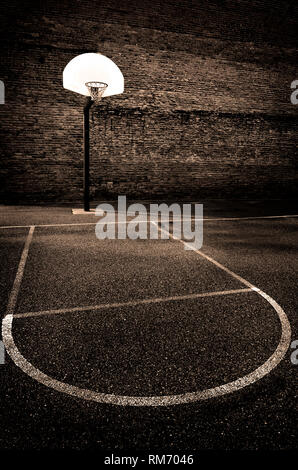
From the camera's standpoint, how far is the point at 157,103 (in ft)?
36.4

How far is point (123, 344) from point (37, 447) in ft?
3.17

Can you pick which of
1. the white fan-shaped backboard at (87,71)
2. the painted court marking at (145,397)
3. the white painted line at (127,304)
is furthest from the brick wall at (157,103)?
the painted court marking at (145,397)

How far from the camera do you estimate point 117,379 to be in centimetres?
196

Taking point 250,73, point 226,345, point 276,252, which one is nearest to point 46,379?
point 226,345

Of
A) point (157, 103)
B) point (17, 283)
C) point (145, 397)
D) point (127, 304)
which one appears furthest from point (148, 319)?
point (157, 103)

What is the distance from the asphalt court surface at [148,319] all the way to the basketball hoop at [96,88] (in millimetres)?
4322

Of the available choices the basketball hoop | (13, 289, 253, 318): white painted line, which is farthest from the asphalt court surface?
the basketball hoop

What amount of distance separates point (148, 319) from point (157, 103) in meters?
10.1

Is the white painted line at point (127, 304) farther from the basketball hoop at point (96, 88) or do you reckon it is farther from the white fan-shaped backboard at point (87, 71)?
the white fan-shaped backboard at point (87, 71)

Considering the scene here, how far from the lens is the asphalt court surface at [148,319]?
1.93 meters

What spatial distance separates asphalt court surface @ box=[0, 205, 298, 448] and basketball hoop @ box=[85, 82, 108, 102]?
432 cm

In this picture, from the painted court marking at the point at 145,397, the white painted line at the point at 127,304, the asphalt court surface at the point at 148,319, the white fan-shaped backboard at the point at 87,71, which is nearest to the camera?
the painted court marking at the point at 145,397

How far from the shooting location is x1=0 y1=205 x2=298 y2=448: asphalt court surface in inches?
76.1

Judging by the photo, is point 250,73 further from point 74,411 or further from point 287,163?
point 74,411
